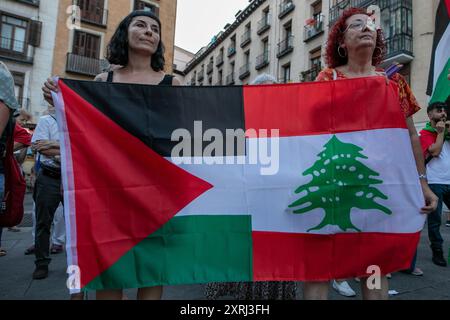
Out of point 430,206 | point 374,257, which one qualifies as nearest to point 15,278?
point 374,257

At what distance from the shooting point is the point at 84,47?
1930 cm

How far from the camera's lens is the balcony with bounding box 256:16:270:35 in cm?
2325

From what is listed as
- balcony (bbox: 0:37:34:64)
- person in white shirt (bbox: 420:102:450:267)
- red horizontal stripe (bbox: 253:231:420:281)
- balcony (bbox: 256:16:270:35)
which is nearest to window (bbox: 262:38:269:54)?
balcony (bbox: 256:16:270:35)

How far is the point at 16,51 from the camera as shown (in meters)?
17.2

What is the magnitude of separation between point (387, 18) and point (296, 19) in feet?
25.1

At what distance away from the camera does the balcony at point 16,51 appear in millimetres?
16814

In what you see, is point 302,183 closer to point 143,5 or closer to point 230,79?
point 143,5

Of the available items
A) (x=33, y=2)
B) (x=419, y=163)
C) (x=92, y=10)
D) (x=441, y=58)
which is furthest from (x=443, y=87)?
(x=92, y=10)

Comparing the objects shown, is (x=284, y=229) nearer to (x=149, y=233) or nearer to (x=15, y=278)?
(x=149, y=233)

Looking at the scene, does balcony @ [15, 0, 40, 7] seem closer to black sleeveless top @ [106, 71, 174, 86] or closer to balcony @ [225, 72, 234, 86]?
balcony @ [225, 72, 234, 86]

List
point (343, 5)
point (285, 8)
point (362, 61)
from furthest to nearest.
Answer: point (285, 8) → point (343, 5) → point (362, 61)

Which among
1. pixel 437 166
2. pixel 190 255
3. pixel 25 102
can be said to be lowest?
pixel 190 255

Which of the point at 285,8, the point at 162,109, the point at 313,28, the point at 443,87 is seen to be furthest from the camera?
the point at 285,8

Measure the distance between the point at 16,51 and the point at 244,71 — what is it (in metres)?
15.5
